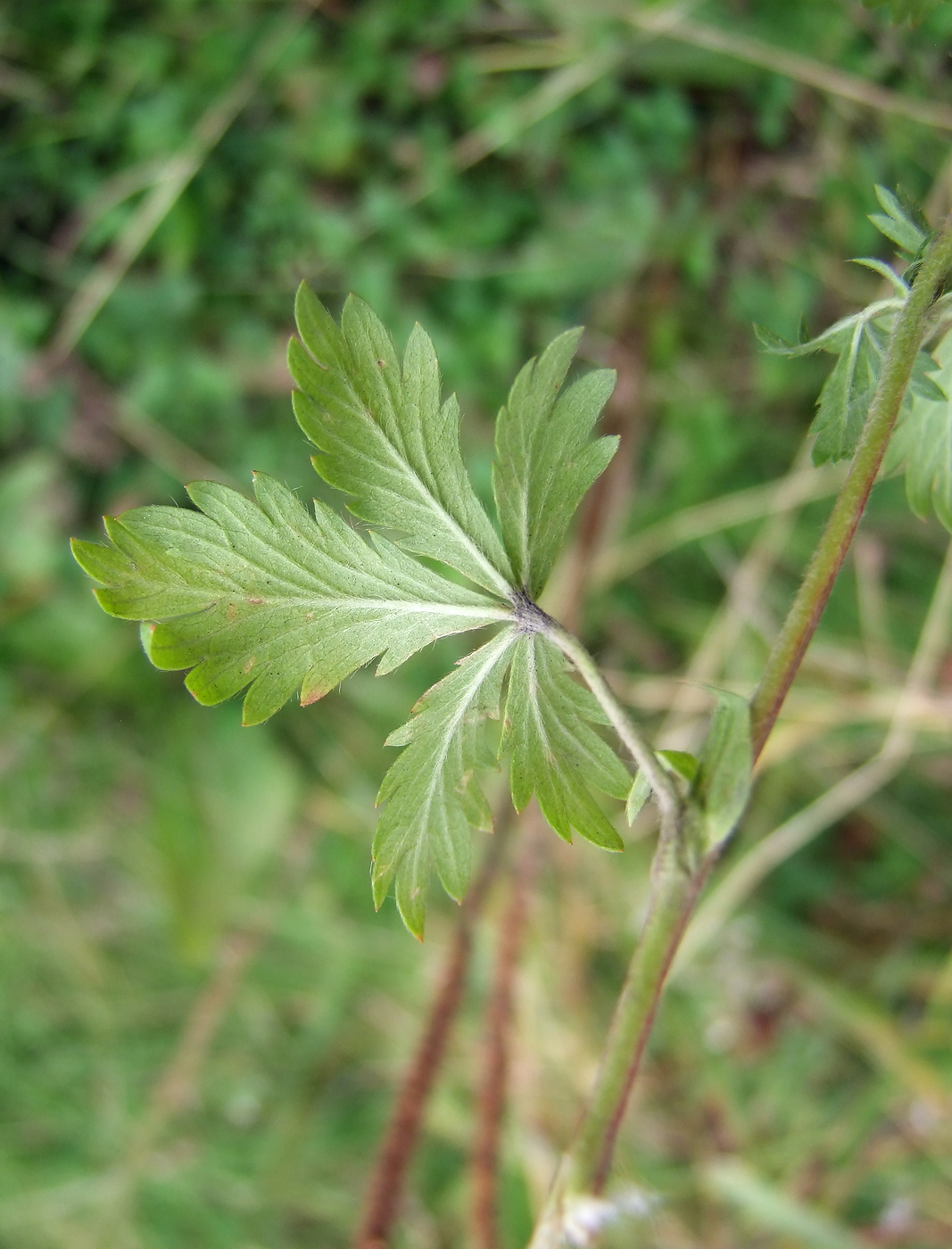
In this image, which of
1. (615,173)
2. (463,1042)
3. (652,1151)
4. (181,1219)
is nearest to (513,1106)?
(463,1042)

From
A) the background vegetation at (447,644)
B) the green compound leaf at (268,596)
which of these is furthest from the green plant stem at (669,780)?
the background vegetation at (447,644)

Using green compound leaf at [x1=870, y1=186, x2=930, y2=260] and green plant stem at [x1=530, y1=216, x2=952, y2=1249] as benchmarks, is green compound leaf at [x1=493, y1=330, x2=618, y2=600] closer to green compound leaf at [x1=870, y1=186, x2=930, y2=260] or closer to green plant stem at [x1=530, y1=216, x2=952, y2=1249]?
green plant stem at [x1=530, y1=216, x2=952, y2=1249]


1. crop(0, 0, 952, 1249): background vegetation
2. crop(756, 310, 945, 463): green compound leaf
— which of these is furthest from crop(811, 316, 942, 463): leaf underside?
crop(0, 0, 952, 1249): background vegetation

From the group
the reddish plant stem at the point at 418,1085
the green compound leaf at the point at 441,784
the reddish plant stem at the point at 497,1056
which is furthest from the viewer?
the reddish plant stem at the point at 497,1056

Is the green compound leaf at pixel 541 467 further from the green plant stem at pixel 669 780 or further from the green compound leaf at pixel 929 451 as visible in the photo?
the green compound leaf at pixel 929 451

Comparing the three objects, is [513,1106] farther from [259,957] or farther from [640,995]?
[640,995]
